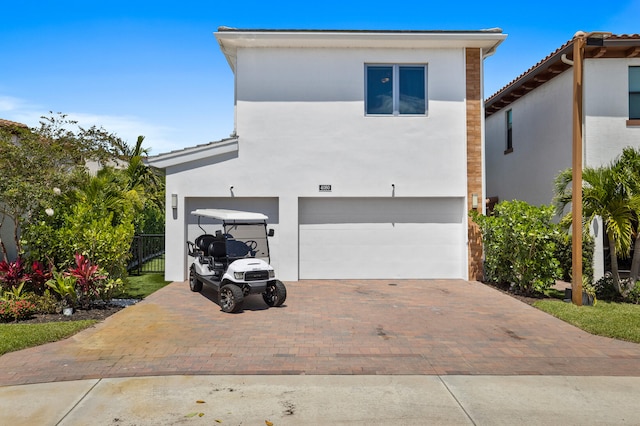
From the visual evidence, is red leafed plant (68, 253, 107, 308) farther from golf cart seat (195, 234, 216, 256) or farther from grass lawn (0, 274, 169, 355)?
golf cart seat (195, 234, 216, 256)

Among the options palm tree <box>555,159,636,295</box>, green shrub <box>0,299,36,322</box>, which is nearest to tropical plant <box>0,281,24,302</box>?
green shrub <box>0,299,36,322</box>

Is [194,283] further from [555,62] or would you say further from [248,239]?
[555,62]

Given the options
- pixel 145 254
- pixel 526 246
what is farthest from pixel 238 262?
pixel 145 254

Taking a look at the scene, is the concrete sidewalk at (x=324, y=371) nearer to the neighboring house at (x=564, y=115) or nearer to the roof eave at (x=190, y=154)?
the roof eave at (x=190, y=154)

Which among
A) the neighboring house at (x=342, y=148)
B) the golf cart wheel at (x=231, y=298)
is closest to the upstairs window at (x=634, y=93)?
the neighboring house at (x=342, y=148)

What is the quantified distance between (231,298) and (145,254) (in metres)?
9.45

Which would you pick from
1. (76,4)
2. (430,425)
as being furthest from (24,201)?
(430,425)

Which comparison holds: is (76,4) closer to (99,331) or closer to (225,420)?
(99,331)

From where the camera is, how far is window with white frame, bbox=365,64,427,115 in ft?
45.1

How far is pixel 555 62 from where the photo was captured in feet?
44.1

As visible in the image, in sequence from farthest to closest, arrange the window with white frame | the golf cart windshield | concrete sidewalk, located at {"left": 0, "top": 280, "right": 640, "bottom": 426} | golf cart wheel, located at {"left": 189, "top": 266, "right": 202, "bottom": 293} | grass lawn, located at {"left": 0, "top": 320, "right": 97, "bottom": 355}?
the window with white frame < golf cart wheel, located at {"left": 189, "top": 266, "right": 202, "bottom": 293} < the golf cart windshield < grass lawn, located at {"left": 0, "top": 320, "right": 97, "bottom": 355} < concrete sidewalk, located at {"left": 0, "top": 280, "right": 640, "bottom": 426}

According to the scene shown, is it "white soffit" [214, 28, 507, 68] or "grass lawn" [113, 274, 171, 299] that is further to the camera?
"white soffit" [214, 28, 507, 68]

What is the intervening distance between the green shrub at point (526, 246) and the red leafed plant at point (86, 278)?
921 cm

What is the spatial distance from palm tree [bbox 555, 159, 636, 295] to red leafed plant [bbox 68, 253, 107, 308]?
10618 millimetres
